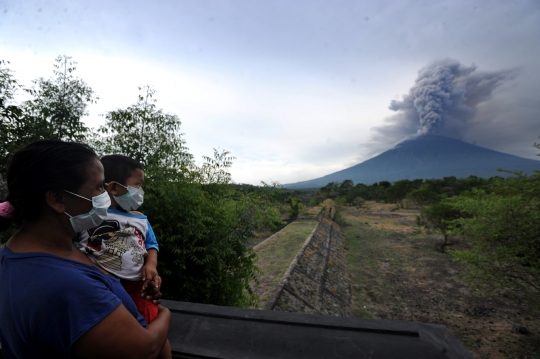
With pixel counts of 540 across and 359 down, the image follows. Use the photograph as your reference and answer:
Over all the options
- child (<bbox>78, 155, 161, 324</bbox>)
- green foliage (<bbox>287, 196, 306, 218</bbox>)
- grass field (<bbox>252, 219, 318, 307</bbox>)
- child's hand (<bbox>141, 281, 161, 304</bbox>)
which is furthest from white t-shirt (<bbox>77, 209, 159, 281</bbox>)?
green foliage (<bbox>287, 196, 306, 218</bbox>)

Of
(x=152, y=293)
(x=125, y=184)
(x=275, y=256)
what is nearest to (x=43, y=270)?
(x=152, y=293)

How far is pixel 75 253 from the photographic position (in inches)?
45.4

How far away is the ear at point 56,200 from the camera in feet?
3.59

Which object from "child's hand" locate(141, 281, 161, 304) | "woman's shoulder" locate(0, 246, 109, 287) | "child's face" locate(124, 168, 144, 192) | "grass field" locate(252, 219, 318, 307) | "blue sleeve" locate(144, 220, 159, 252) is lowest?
"grass field" locate(252, 219, 318, 307)

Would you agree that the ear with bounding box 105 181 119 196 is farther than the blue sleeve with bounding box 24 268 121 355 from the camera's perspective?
Yes

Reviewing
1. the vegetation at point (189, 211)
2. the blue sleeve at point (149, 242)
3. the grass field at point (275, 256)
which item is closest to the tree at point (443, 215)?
the grass field at point (275, 256)

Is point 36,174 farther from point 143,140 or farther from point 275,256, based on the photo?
point 275,256

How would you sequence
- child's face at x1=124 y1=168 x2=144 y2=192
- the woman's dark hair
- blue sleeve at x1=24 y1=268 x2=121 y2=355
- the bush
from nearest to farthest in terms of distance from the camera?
blue sleeve at x1=24 y1=268 x2=121 y2=355 → the woman's dark hair → child's face at x1=124 y1=168 x2=144 y2=192 → the bush

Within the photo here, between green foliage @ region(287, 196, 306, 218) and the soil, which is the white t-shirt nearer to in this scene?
the soil

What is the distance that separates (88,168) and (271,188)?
4165 millimetres

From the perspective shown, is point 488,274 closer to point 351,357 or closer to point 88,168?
point 351,357

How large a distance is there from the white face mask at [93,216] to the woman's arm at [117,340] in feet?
1.50

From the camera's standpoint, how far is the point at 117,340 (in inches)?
37.5

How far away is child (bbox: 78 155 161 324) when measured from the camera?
1.71 m
